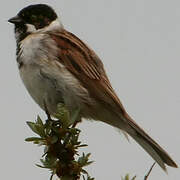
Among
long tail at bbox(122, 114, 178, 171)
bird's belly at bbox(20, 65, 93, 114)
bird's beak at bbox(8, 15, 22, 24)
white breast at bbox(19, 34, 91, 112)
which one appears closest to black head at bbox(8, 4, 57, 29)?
bird's beak at bbox(8, 15, 22, 24)

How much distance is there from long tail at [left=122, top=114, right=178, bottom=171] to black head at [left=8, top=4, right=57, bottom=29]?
4.36 feet

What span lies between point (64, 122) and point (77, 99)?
1.58 m

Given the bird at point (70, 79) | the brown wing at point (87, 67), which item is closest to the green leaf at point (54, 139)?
the bird at point (70, 79)

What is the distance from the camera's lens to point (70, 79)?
12.5 ft

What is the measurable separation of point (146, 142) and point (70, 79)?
0.90 m

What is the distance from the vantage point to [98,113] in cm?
402

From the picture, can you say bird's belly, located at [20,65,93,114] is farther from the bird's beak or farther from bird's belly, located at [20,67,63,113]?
the bird's beak

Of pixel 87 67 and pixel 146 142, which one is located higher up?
pixel 87 67

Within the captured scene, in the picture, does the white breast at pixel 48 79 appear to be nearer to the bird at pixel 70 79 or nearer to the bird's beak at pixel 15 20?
the bird at pixel 70 79

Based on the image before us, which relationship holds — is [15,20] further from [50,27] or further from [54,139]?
[54,139]

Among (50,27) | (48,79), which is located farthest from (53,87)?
(50,27)

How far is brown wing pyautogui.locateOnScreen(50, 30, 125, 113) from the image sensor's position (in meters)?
3.98

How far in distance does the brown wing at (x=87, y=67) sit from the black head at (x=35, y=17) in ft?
1.25

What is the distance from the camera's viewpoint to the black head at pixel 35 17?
446 cm
